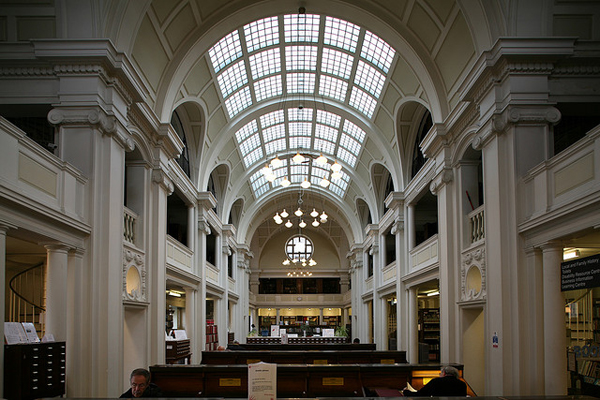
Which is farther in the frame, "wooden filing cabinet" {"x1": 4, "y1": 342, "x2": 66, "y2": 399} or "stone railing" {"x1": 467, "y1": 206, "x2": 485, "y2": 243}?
"stone railing" {"x1": 467, "y1": 206, "x2": 485, "y2": 243}

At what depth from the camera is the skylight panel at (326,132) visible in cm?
2562

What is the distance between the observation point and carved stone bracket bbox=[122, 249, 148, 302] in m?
12.0

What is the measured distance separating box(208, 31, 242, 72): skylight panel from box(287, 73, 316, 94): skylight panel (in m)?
3.80

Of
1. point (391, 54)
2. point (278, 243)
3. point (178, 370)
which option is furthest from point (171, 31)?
point (278, 243)

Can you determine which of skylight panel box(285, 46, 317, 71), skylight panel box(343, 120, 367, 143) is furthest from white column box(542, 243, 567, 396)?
skylight panel box(343, 120, 367, 143)

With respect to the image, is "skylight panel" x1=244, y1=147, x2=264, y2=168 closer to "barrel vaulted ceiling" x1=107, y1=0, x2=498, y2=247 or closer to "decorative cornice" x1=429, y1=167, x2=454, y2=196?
"barrel vaulted ceiling" x1=107, y1=0, x2=498, y2=247

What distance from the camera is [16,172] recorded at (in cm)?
784

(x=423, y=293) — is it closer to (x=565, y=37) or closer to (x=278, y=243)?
(x=565, y=37)

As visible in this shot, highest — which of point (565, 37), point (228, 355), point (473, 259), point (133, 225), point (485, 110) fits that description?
point (565, 37)

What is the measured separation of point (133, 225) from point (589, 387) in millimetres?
9695

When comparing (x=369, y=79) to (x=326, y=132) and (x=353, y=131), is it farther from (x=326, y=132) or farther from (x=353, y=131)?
(x=326, y=132)

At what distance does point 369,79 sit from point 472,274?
8535 mm

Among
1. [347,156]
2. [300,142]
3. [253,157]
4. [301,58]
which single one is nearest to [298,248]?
[300,142]

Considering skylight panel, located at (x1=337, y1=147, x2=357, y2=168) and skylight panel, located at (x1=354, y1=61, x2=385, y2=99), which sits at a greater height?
skylight panel, located at (x1=354, y1=61, x2=385, y2=99)
